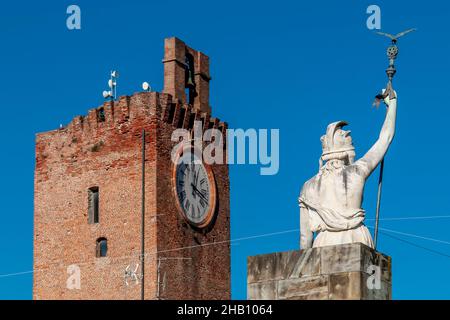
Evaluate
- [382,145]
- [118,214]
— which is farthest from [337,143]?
[118,214]

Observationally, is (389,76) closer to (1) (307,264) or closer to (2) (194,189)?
(1) (307,264)

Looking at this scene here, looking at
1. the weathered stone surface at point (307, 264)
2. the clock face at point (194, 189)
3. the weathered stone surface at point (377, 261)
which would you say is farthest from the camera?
the clock face at point (194, 189)

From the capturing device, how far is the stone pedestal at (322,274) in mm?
19688

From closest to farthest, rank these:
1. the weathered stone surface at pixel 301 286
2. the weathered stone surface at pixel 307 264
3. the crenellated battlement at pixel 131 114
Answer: the weathered stone surface at pixel 301 286 < the weathered stone surface at pixel 307 264 < the crenellated battlement at pixel 131 114

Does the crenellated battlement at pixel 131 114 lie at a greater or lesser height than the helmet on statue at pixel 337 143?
greater

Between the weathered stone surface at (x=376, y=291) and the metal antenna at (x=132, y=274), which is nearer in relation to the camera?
the weathered stone surface at (x=376, y=291)

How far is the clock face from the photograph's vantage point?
57.4 m

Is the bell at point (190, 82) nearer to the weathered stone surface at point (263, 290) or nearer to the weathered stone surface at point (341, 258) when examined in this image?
the weathered stone surface at point (263, 290)

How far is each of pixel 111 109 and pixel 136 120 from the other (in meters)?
1.51

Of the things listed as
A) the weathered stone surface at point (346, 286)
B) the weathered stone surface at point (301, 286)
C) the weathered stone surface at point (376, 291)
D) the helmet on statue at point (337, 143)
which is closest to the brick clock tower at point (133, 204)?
the helmet on statue at point (337, 143)

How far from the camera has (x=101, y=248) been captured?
5688 centimetres

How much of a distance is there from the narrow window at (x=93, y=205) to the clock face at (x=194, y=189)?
3514 mm
